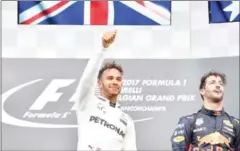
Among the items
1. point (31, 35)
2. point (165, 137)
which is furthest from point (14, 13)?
point (165, 137)

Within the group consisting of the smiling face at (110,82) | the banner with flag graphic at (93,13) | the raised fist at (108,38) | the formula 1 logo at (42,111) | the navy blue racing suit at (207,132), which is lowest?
the navy blue racing suit at (207,132)

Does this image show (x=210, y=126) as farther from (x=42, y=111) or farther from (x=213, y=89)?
(x=42, y=111)

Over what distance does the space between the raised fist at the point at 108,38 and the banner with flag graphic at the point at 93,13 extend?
73 millimetres

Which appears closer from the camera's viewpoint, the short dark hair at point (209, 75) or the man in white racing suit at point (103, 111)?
the man in white racing suit at point (103, 111)

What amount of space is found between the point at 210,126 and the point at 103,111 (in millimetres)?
663

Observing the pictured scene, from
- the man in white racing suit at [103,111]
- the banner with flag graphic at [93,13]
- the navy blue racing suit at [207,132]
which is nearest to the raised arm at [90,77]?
the man in white racing suit at [103,111]

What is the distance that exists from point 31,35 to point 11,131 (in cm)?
59

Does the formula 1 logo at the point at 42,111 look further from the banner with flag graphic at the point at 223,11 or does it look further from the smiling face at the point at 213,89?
the banner with flag graphic at the point at 223,11

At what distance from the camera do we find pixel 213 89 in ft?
10.7

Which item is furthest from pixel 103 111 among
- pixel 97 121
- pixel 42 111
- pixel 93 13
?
pixel 93 13

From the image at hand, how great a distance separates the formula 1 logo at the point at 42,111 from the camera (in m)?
3.14

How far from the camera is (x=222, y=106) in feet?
10.6

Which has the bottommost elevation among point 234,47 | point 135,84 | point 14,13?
point 135,84

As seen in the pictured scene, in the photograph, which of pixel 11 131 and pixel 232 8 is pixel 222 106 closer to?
pixel 232 8
